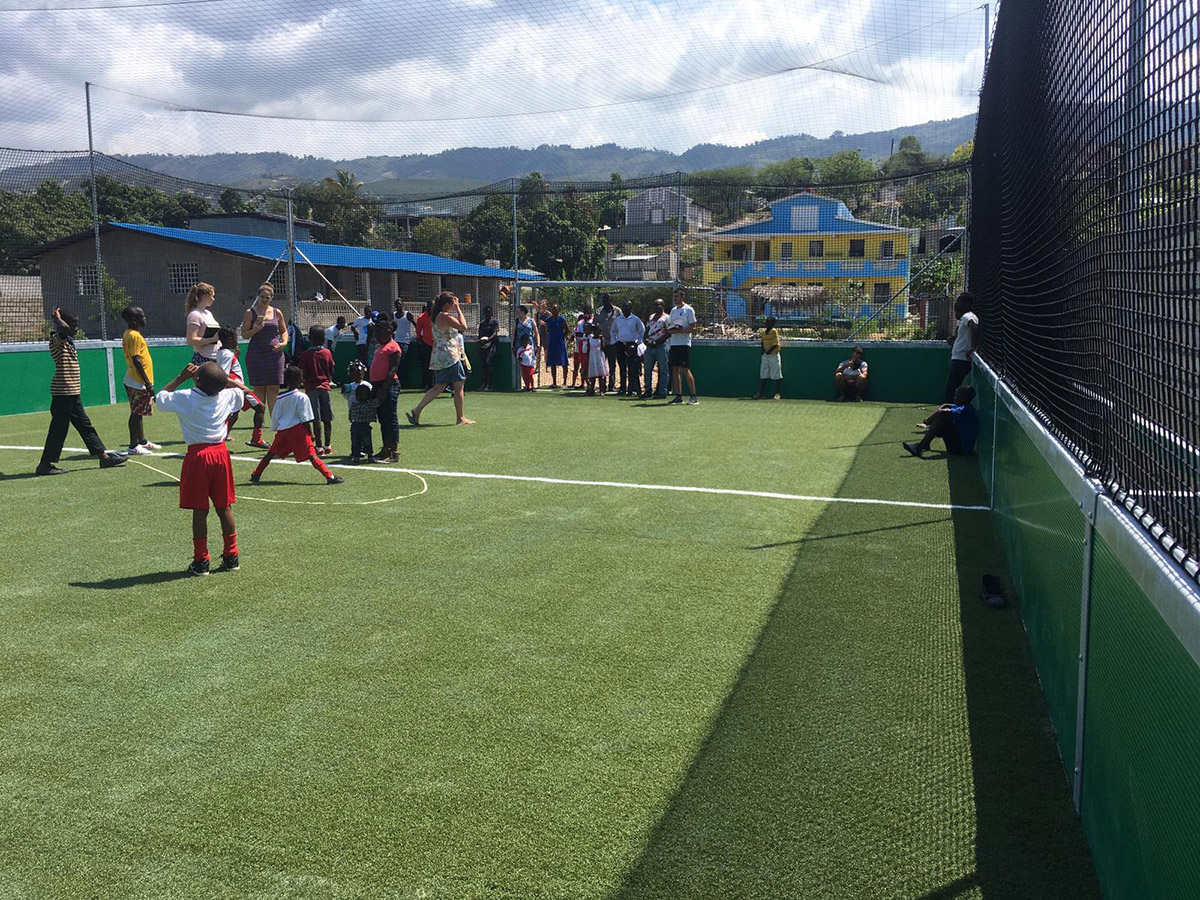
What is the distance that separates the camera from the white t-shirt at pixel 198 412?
5.88m

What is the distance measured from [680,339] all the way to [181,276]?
1404 cm

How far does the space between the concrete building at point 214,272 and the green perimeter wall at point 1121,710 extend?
1689 cm

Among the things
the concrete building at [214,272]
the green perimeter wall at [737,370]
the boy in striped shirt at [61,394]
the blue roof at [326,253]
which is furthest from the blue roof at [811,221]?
the boy in striped shirt at [61,394]

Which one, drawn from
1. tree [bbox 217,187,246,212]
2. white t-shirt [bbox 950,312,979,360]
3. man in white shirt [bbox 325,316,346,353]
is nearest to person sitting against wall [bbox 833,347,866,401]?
white t-shirt [bbox 950,312,979,360]

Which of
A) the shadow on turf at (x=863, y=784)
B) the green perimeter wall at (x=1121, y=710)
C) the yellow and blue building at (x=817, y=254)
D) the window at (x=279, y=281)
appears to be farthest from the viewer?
the window at (x=279, y=281)

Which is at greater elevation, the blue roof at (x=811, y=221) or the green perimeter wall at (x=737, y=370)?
the blue roof at (x=811, y=221)

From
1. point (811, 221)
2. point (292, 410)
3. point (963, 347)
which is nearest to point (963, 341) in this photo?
point (963, 347)

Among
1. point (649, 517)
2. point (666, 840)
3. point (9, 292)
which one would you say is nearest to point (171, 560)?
point (649, 517)

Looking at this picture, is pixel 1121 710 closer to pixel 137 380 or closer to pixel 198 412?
pixel 198 412

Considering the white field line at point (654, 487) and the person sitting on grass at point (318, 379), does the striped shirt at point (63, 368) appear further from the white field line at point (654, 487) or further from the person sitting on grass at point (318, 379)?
the person sitting on grass at point (318, 379)

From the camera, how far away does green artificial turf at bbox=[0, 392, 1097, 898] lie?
115 inches

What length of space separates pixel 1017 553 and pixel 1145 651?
130 inches

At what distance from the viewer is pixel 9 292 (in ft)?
50.2

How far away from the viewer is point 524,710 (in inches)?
158
